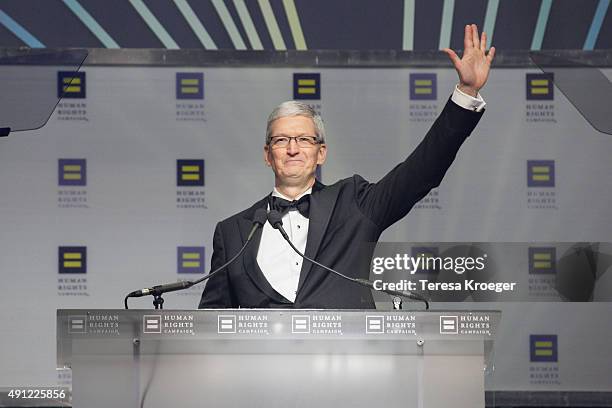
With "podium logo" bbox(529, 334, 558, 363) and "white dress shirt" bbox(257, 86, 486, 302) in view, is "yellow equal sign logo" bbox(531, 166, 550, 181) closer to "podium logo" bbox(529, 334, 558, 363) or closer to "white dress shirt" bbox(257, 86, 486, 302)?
"podium logo" bbox(529, 334, 558, 363)

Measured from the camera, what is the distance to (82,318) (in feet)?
7.42

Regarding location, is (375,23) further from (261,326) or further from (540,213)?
(261,326)

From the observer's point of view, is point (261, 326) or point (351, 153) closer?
point (261, 326)

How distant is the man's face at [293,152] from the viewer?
3.45 meters

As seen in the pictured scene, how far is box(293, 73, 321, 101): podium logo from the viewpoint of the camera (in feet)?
14.9

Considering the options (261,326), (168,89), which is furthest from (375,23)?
(261,326)

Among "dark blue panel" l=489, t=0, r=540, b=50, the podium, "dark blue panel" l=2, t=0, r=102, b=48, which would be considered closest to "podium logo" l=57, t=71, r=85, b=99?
"dark blue panel" l=2, t=0, r=102, b=48

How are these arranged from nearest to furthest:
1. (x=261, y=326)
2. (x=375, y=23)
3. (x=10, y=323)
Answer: (x=261, y=326)
(x=10, y=323)
(x=375, y=23)

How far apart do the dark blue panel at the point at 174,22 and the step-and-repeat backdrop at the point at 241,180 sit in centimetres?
19

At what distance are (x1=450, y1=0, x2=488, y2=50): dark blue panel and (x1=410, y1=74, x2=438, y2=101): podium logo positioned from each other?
0.26m

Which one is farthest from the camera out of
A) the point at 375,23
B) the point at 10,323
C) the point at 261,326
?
the point at 375,23

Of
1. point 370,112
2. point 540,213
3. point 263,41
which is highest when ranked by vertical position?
point 263,41

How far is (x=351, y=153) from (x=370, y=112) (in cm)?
19

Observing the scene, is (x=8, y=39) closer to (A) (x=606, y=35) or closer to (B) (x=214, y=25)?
(B) (x=214, y=25)
